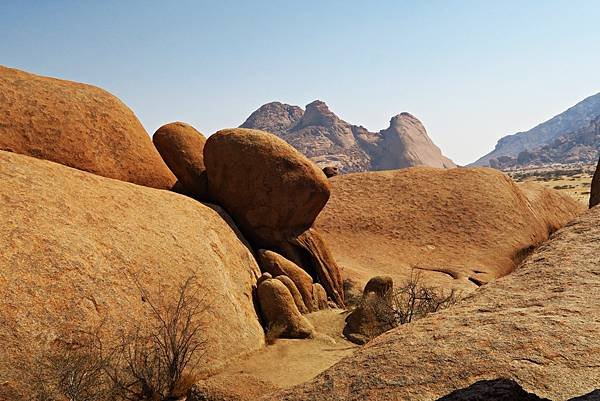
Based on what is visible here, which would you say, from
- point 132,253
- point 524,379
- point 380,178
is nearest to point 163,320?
point 132,253

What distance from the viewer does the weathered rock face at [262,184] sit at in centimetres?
1377

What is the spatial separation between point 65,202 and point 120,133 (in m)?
4.51

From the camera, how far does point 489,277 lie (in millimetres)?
20094

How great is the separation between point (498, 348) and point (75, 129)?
1043cm

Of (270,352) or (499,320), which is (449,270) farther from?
(499,320)

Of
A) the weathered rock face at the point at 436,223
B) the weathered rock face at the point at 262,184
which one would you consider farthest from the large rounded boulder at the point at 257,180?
the weathered rock face at the point at 436,223

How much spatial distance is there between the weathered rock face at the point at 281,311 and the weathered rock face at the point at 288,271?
1.63 meters

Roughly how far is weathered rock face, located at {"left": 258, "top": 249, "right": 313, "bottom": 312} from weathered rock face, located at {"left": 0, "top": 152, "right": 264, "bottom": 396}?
1.46m

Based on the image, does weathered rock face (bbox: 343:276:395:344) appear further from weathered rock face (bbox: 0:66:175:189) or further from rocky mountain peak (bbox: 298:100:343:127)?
rocky mountain peak (bbox: 298:100:343:127)

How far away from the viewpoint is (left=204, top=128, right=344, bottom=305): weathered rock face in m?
13.8

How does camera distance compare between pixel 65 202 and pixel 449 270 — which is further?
pixel 449 270

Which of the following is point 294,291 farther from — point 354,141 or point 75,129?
point 354,141

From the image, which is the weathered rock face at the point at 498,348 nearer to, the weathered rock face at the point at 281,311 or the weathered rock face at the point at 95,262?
the weathered rock face at the point at 95,262

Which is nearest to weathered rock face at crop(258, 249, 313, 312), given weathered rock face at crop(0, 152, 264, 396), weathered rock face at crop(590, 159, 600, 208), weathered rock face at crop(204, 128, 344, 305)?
weathered rock face at crop(204, 128, 344, 305)
